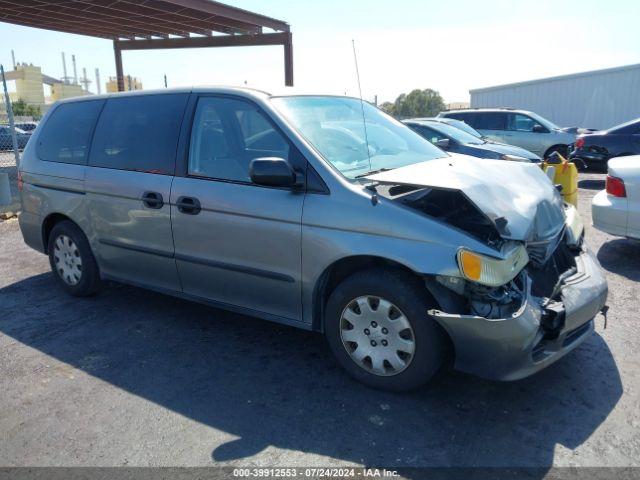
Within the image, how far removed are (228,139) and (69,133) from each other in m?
1.86

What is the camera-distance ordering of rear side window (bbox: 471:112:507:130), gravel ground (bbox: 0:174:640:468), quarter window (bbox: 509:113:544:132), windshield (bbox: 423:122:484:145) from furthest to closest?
1. rear side window (bbox: 471:112:507:130)
2. quarter window (bbox: 509:113:544:132)
3. windshield (bbox: 423:122:484:145)
4. gravel ground (bbox: 0:174:640:468)

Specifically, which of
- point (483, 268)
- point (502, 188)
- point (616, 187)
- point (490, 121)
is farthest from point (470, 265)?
point (490, 121)

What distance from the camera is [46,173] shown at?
482 cm

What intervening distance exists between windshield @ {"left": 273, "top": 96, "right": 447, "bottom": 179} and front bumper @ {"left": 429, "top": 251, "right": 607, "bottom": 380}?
1.16 metres

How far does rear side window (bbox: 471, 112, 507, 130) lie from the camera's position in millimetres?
13898

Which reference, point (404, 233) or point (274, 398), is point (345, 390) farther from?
point (404, 233)

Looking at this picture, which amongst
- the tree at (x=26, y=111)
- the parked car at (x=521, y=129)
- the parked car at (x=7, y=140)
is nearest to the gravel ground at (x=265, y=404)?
the parked car at (x=521, y=129)

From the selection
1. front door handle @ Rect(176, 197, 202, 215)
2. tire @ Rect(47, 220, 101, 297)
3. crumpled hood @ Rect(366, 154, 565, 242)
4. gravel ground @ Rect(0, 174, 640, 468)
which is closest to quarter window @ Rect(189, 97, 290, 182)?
front door handle @ Rect(176, 197, 202, 215)

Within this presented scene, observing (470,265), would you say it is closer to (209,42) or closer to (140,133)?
(140,133)

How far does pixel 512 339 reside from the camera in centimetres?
273

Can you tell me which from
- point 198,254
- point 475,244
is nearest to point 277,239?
point 198,254

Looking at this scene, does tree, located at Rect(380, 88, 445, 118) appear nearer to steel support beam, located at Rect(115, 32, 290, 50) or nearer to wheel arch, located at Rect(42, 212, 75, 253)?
steel support beam, located at Rect(115, 32, 290, 50)

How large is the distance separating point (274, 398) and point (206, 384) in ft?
1.58

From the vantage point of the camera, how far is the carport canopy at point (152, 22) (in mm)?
11977
